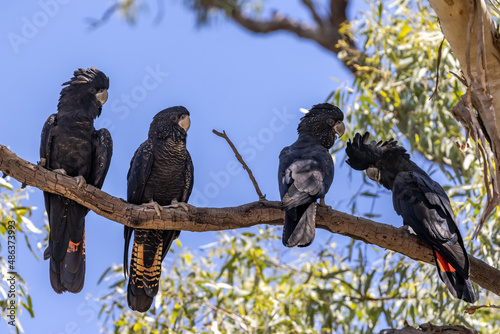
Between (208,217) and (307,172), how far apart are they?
518mm

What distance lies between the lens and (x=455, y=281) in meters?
2.91

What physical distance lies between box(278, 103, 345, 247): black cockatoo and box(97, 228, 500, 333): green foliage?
1.29 meters

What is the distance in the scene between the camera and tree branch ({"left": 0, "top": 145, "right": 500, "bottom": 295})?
276 cm

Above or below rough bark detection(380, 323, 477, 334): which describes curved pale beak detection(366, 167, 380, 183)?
above

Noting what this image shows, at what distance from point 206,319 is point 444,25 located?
2771 mm

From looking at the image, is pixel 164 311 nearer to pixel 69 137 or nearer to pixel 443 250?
pixel 69 137

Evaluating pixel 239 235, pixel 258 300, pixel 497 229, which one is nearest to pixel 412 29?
pixel 497 229

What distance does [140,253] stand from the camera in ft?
10.9

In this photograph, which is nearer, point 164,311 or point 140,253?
point 140,253

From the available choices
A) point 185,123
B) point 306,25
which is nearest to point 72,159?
point 185,123

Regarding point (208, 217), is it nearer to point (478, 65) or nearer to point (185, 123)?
point (185, 123)

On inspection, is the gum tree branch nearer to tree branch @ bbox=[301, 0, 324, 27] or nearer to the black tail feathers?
the black tail feathers

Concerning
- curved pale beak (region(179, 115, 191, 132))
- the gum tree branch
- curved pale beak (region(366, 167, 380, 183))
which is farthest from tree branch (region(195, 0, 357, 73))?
the gum tree branch

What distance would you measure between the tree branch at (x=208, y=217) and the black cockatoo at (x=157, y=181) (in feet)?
1.11
